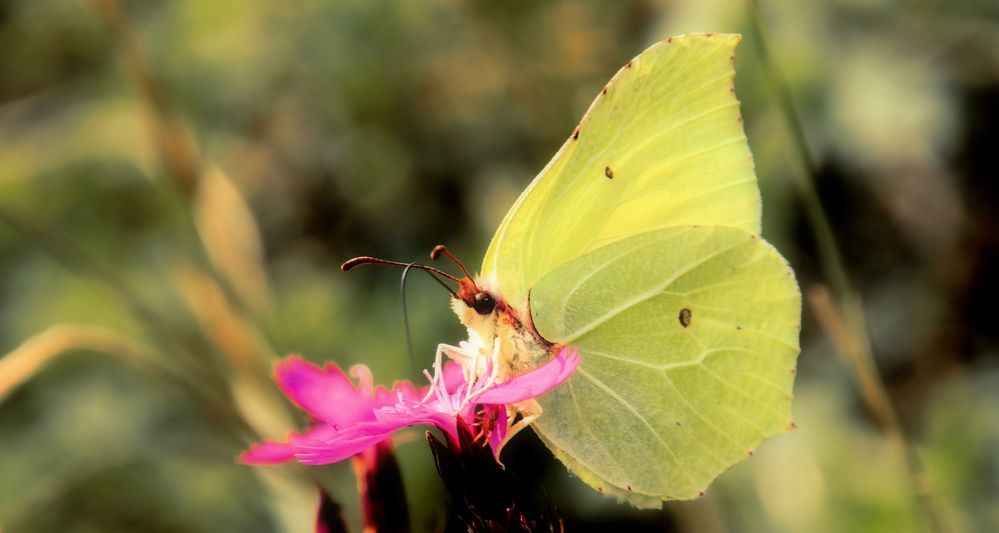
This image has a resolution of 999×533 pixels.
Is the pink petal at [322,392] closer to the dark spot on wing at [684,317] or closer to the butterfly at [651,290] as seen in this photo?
the butterfly at [651,290]

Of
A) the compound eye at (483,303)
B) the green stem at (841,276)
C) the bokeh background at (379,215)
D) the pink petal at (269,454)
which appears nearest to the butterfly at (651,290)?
the compound eye at (483,303)

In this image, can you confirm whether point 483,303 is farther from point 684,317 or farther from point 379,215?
point 379,215

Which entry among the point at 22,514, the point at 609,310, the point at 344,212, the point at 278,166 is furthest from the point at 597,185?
the point at 278,166

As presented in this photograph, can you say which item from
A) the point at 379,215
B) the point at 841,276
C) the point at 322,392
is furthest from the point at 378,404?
the point at 379,215

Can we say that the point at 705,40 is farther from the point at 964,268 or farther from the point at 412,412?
the point at 964,268

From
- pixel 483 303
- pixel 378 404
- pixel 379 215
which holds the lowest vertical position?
pixel 379 215

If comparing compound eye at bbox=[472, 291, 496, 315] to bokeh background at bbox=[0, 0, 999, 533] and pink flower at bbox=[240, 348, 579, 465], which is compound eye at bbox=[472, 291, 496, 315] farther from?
bokeh background at bbox=[0, 0, 999, 533]
